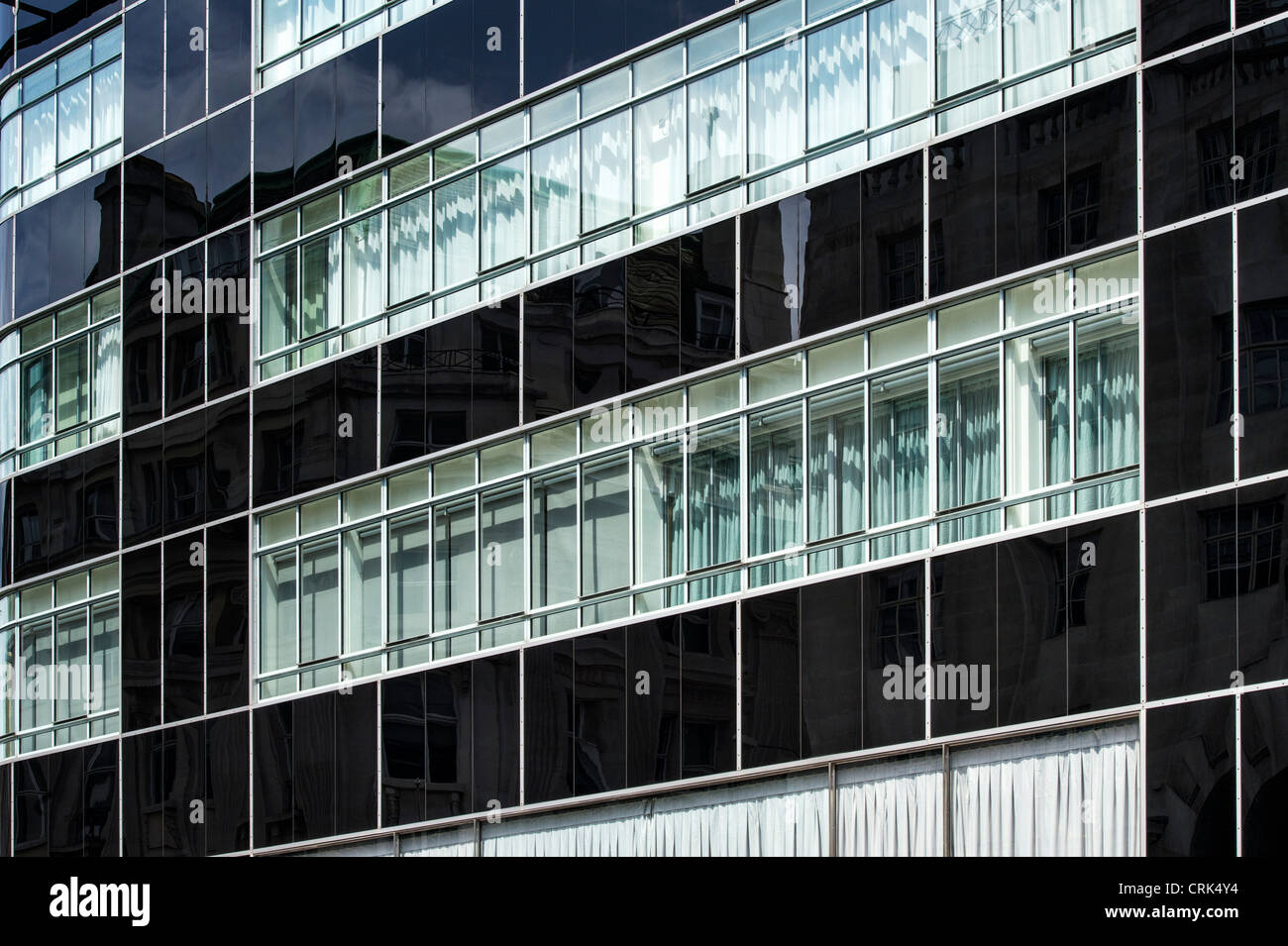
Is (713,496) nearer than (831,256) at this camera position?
No

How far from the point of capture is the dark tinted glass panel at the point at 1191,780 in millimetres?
22938

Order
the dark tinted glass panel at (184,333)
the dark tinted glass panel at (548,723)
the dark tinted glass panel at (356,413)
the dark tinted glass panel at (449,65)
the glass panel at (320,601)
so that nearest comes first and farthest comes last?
the dark tinted glass panel at (548,723), the dark tinted glass panel at (449,65), the dark tinted glass panel at (356,413), the glass panel at (320,601), the dark tinted glass panel at (184,333)

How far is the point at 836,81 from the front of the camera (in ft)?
94.0

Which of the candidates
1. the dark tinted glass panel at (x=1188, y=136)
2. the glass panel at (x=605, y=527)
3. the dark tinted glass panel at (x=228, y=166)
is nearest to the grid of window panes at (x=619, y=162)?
the dark tinted glass panel at (x=1188, y=136)

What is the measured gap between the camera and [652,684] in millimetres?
28797

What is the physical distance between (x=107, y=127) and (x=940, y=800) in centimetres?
2035

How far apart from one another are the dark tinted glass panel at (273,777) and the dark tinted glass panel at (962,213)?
1192cm

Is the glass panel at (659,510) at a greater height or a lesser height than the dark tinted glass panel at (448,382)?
lesser

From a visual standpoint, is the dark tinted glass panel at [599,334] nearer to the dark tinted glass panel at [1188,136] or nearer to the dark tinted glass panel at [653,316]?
the dark tinted glass panel at [653,316]

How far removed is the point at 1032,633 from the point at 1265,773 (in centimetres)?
299

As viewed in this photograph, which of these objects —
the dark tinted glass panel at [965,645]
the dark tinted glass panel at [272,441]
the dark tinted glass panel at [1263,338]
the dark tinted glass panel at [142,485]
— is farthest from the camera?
the dark tinted glass panel at [142,485]

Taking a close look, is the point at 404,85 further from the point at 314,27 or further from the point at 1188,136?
the point at 1188,136

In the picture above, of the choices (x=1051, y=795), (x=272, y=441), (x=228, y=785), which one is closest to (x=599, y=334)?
(x=272, y=441)
